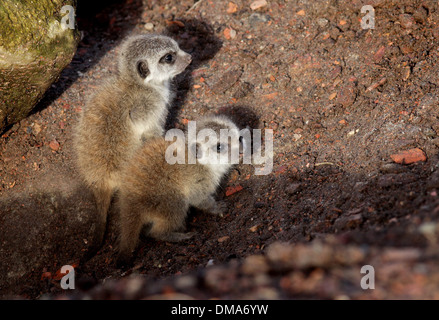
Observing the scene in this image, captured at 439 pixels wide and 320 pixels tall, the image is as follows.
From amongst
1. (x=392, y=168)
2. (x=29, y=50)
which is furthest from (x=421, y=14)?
(x=29, y=50)

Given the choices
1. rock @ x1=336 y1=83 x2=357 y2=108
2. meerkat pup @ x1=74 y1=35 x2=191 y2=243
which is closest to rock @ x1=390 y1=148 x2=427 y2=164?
rock @ x1=336 y1=83 x2=357 y2=108

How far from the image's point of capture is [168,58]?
457 cm

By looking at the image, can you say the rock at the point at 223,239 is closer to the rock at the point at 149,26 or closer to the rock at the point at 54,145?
the rock at the point at 54,145

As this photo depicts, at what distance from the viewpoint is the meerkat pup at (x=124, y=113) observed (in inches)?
163

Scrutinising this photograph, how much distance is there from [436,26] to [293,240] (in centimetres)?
255

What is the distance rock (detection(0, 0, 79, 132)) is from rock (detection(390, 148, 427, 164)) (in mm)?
3082

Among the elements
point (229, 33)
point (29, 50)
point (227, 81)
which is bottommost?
point (29, 50)

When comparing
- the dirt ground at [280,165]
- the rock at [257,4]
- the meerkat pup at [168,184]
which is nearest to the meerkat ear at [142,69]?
the dirt ground at [280,165]

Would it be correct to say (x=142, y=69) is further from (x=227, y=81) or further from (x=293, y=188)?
(x=293, y=188)

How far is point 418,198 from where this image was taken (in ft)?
9.02

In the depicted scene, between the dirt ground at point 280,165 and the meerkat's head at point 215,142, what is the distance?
1.03 feet

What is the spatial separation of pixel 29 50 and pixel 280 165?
7.96 ft
